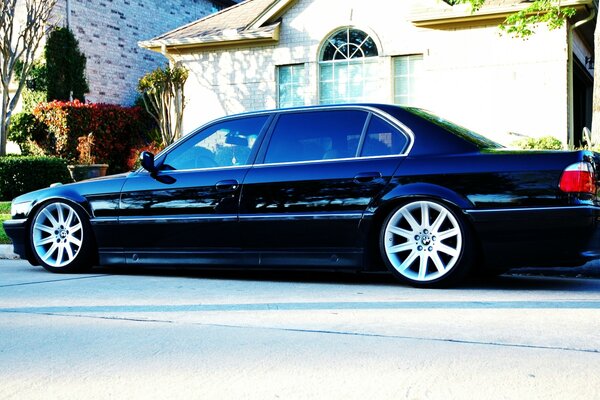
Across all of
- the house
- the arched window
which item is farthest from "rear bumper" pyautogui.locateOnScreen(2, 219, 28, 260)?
the arched window

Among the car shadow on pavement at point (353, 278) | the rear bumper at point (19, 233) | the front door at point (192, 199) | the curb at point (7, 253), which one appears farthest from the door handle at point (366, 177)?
the curb at point (7, 253)

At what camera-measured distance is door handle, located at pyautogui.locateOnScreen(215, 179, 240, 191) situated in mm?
6984

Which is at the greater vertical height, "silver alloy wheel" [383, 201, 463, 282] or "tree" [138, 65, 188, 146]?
"tree" [138, 65, 188, 146]

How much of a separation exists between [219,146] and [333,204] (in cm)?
137

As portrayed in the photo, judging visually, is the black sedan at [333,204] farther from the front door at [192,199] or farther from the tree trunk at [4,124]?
the tree trunk at [4,124]

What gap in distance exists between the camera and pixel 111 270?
810cm

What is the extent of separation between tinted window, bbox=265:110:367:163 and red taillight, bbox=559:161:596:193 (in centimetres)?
168

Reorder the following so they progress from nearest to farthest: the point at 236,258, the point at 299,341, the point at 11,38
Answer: the point at 299,341 < the point at 236,258 < the point at 11,38

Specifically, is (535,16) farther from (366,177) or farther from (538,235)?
(538,235)

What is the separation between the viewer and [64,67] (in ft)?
71.5

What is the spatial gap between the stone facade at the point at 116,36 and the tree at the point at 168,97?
203 inches

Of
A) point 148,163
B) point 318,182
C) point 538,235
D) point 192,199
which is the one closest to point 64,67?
point 148,163

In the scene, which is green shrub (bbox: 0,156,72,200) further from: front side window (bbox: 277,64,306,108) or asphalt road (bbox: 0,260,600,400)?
asphalt road (bbox: 0,260,600,400)

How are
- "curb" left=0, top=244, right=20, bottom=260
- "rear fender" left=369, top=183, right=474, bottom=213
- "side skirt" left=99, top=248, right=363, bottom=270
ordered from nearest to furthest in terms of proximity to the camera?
1. "rear fender" left=369, top=183, right=474, bottom=213
2. "side skirt" left=99, top=248, right=363, bottom=270
3. "curb" left=0, top=244, right=20, bottom=260
